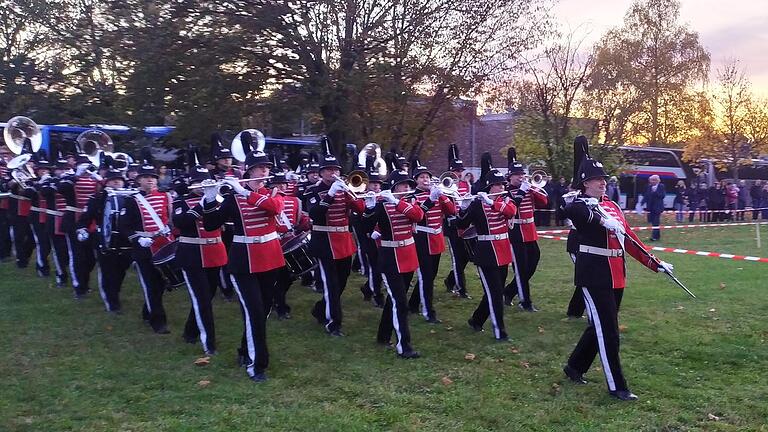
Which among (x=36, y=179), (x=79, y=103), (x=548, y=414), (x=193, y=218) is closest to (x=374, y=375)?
(x=548, y=414)

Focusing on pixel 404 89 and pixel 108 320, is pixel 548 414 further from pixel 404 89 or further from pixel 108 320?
pixel 404 89

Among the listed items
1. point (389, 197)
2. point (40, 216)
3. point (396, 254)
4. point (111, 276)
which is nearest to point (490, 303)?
point (396, 254)

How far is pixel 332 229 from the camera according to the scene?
323 inches

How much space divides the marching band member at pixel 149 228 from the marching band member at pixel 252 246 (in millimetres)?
1786

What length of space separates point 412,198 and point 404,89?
6942 millimetres

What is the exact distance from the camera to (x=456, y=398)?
233 inches

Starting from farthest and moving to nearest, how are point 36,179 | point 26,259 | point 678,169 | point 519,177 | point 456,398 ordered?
point 678,169
point 26,259
point 36,179
point 519,177
point 456,398

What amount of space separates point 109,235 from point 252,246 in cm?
264

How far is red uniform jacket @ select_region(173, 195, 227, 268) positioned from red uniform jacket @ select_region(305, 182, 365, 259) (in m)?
1.09

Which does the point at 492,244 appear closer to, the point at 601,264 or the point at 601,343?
the point at 601,264

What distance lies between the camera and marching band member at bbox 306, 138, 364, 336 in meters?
7.91

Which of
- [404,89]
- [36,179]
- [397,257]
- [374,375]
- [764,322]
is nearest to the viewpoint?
[374,375]

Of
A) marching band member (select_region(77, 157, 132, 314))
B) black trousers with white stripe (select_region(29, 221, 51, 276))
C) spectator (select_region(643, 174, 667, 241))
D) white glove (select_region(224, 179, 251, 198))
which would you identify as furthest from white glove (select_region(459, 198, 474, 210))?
spectator (select_region(643, 174, 667, 241))

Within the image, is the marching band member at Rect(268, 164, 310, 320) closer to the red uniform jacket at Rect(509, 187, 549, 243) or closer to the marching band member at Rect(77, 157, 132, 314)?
the marching band member at Rect(77, 157, 132, 314)
